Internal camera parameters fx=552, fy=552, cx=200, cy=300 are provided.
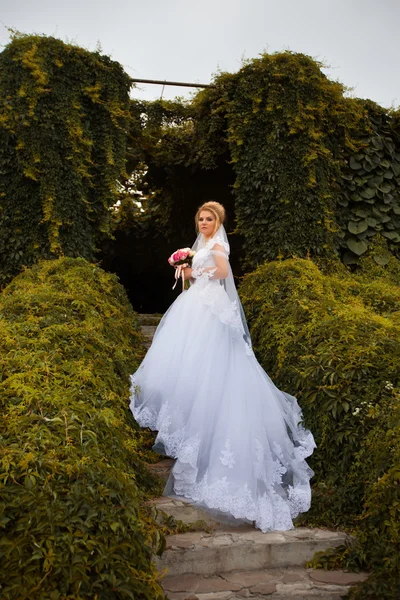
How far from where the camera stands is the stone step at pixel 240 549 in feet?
10.8

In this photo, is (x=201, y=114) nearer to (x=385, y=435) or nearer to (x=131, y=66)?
(x=131, y=66)

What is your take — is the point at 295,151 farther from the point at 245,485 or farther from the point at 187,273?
the point at 245,485

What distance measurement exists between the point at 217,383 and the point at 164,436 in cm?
54

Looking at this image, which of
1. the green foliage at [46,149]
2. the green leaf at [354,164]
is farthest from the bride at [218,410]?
the green leaf at [354,164]

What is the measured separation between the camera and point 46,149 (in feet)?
24.7

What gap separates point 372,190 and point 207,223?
495cm

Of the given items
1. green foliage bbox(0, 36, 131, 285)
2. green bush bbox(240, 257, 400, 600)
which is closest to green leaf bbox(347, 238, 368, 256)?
green bush bbox(240, 257, 400, 600)

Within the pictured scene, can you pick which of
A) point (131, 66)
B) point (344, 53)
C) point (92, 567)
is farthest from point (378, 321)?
point (131, 66)

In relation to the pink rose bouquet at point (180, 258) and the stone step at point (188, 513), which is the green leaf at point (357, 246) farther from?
the stone step at point (188, 513)

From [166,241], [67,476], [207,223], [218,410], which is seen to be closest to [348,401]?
[218,410]

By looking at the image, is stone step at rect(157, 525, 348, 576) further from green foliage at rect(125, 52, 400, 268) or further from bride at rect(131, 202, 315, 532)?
green foliage at rect(125, 52, 400, 268)

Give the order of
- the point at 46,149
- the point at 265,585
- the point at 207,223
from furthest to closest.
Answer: the point at 46,149, the point at 207,223, the point at 265,585

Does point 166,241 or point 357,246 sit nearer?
point 357,246

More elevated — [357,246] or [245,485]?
[357,246]
